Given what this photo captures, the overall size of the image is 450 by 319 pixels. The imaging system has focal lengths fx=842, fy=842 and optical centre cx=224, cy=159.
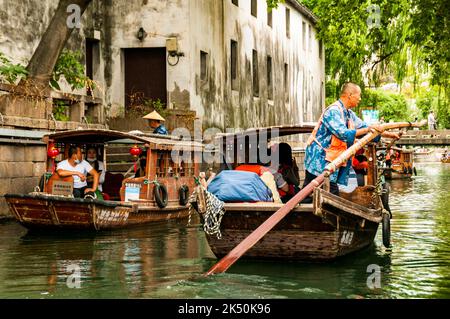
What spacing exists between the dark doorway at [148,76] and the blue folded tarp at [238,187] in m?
13.9

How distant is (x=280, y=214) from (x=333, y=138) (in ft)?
4.56

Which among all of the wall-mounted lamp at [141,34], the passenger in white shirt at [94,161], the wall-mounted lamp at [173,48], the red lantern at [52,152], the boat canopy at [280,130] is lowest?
the passenger in white shirt at [94,161]

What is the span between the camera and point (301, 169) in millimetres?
33062

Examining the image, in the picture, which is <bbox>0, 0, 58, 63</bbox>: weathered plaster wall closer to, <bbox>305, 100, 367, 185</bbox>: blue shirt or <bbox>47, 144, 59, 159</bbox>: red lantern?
<bbox>47, 144, 59, 159</bbox>: red lantern

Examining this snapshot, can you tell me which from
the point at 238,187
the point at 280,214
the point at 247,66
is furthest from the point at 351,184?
the point at 247,66

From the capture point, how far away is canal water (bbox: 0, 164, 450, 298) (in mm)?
8984

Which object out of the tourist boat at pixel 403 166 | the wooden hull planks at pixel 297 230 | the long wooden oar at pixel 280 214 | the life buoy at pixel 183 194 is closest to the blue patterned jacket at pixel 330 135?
the long wooden oar at pixel 280 214

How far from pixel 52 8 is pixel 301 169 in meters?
14.0

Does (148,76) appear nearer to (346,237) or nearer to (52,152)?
(52,152)

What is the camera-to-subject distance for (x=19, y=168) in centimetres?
1670

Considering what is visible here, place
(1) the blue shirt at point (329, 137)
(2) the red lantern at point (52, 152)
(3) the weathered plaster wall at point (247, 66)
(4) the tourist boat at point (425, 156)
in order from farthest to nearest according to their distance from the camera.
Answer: (4) the tourist boat at point (425, 156) → (3) the weathered plaster wall at point (247, 66) → (2) the red lantern at point (52, 152) → (1) the blue shirt at point (329, 137)

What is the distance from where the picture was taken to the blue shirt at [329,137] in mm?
10047

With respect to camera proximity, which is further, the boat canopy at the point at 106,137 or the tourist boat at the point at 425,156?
the tourist boat at the point at 425,156

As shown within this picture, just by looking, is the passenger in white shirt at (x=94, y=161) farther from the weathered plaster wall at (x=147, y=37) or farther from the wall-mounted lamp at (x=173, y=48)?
the wall-mounted lamp at (x=173, y=48)
